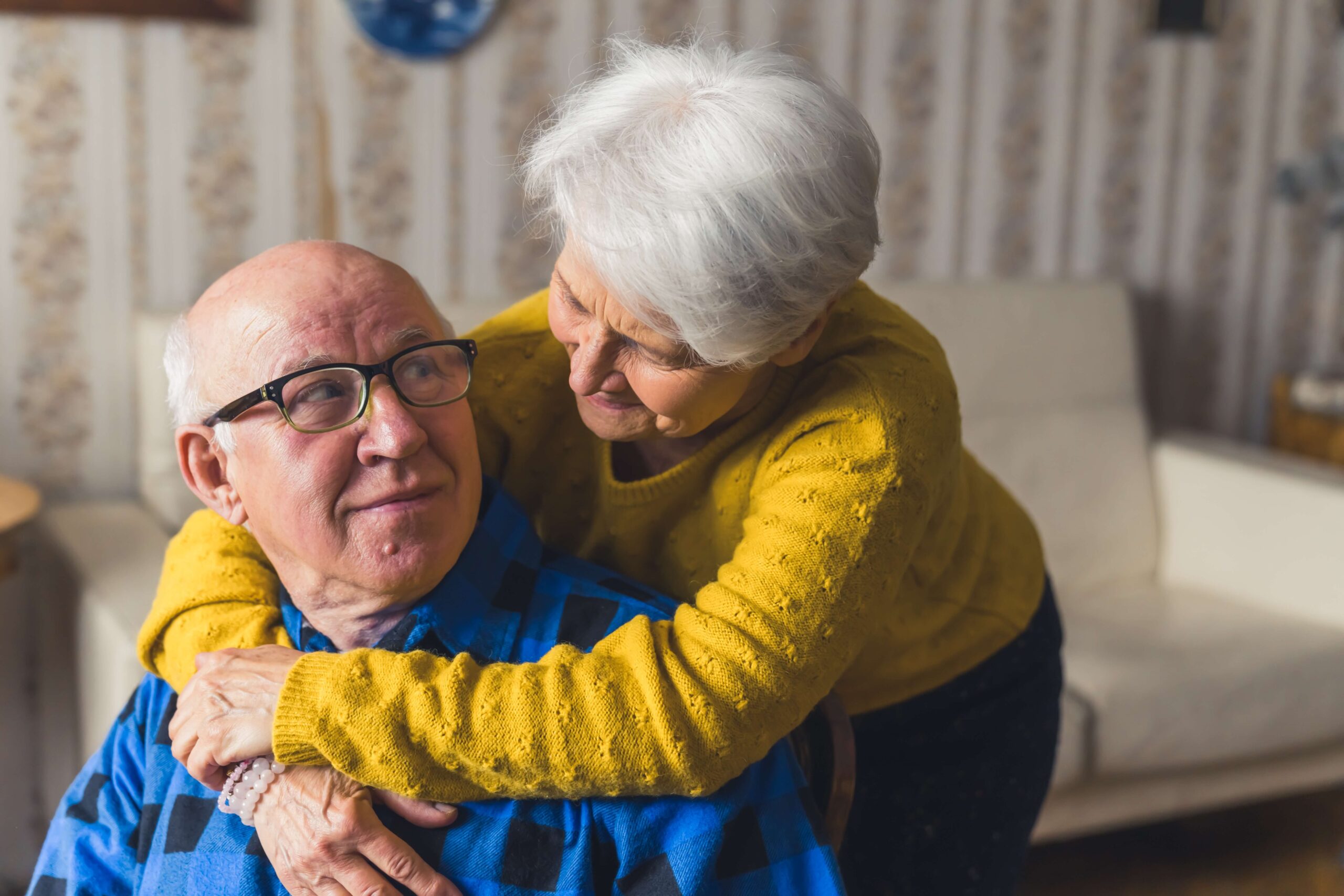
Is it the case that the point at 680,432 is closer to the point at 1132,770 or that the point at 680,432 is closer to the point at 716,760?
the point at 716,760

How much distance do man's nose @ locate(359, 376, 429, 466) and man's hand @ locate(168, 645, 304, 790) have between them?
0.58ft

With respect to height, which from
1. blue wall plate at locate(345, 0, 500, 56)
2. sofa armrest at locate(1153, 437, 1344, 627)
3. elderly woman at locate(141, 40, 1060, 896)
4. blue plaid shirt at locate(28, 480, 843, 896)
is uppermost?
blue wall plate at locate(345, 0, 500, 56)

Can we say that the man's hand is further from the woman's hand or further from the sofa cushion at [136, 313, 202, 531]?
the sofa cushion at [136, 313, 202, 531]

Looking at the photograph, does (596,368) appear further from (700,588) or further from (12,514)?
(12,514)

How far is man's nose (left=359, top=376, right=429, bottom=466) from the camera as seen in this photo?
1007 mm

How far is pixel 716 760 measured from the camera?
0.94 metres

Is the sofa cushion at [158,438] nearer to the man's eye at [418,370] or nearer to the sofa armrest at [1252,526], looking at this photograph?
the man's eye at [418,370]

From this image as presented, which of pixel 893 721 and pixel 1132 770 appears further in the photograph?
pixel 1132 770

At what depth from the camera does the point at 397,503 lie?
1.03 meters

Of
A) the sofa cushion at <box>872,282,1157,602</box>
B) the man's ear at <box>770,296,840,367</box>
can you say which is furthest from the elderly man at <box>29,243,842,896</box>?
the sofa cushion at <box>872,282,1157,602</box>

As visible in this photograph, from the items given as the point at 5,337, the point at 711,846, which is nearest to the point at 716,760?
the point at 711,846

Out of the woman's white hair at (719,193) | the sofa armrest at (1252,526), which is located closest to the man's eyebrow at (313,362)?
the woman's white hair at (719,193)

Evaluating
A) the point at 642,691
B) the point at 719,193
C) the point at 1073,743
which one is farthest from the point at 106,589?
the point at 1073,743

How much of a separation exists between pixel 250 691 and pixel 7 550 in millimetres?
1409
